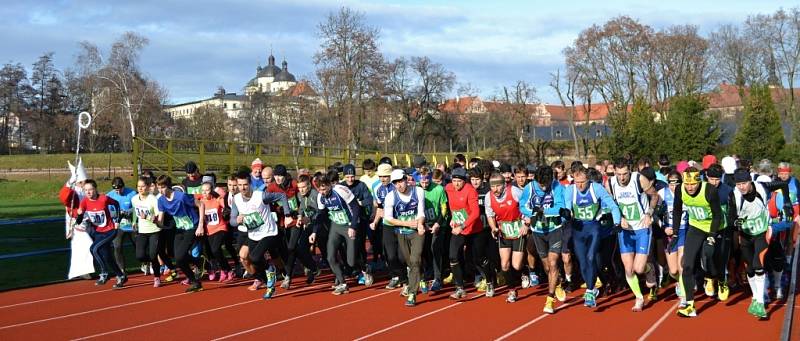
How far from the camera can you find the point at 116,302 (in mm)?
10609

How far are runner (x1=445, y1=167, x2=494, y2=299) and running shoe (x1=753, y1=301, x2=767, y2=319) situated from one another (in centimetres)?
330

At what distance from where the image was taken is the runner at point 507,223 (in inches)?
392

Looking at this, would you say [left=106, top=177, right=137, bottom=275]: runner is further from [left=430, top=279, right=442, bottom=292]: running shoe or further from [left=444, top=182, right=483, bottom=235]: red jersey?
[left=444, top=182, right=483, bottom=235]: red jersey

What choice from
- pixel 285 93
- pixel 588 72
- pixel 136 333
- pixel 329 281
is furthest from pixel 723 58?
pixel 136 333

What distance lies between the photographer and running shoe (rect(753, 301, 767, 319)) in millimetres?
8575

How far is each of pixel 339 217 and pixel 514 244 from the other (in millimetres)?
2565

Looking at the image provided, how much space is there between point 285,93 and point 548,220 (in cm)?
5176

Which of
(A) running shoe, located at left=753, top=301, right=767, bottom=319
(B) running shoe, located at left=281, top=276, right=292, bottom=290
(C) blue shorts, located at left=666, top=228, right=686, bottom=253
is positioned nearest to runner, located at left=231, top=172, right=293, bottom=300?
(B) running shoe, located at left=281, top=276, right=292, bottom=290

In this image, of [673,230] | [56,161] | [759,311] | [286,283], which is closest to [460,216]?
[673,230]

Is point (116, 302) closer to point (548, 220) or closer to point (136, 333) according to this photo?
point (136, 333)

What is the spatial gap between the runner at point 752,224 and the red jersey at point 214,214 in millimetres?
7142

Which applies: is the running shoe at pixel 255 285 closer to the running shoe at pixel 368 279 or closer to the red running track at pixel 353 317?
the red running track at pixel 353 317

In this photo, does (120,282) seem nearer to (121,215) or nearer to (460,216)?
(121,215)

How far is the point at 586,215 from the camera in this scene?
9.20m
